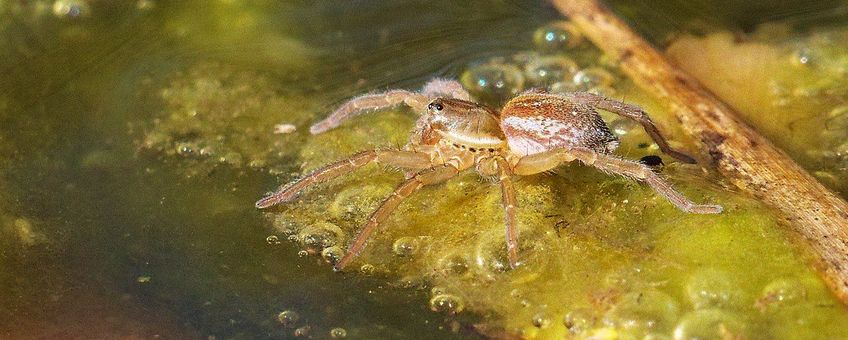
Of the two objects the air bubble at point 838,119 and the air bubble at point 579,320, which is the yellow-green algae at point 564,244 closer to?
the air bubble at point 579,320

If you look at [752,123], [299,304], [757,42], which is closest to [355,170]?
[299,304]

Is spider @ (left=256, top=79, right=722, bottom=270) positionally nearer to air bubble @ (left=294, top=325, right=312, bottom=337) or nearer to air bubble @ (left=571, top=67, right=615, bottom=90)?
air bubble @ (left=294, top=325, right=312, bottom=337)

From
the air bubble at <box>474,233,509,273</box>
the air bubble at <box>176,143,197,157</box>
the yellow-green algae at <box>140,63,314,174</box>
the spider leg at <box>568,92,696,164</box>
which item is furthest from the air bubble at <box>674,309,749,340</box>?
the air bubble at <box>176,143,197,157</box>

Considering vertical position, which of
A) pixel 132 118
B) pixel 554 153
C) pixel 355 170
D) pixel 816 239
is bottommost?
pixel 816 239

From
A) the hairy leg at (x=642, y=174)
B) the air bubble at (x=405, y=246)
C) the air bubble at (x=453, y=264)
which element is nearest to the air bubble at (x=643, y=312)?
the hairy leg at (x=642, y=174)

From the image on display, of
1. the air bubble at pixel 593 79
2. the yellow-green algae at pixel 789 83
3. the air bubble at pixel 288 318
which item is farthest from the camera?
the air bubble at pixel 593 79

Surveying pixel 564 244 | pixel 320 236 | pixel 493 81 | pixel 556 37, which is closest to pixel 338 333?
pixel 320 236

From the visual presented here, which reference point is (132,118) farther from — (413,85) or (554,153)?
(554,153)
